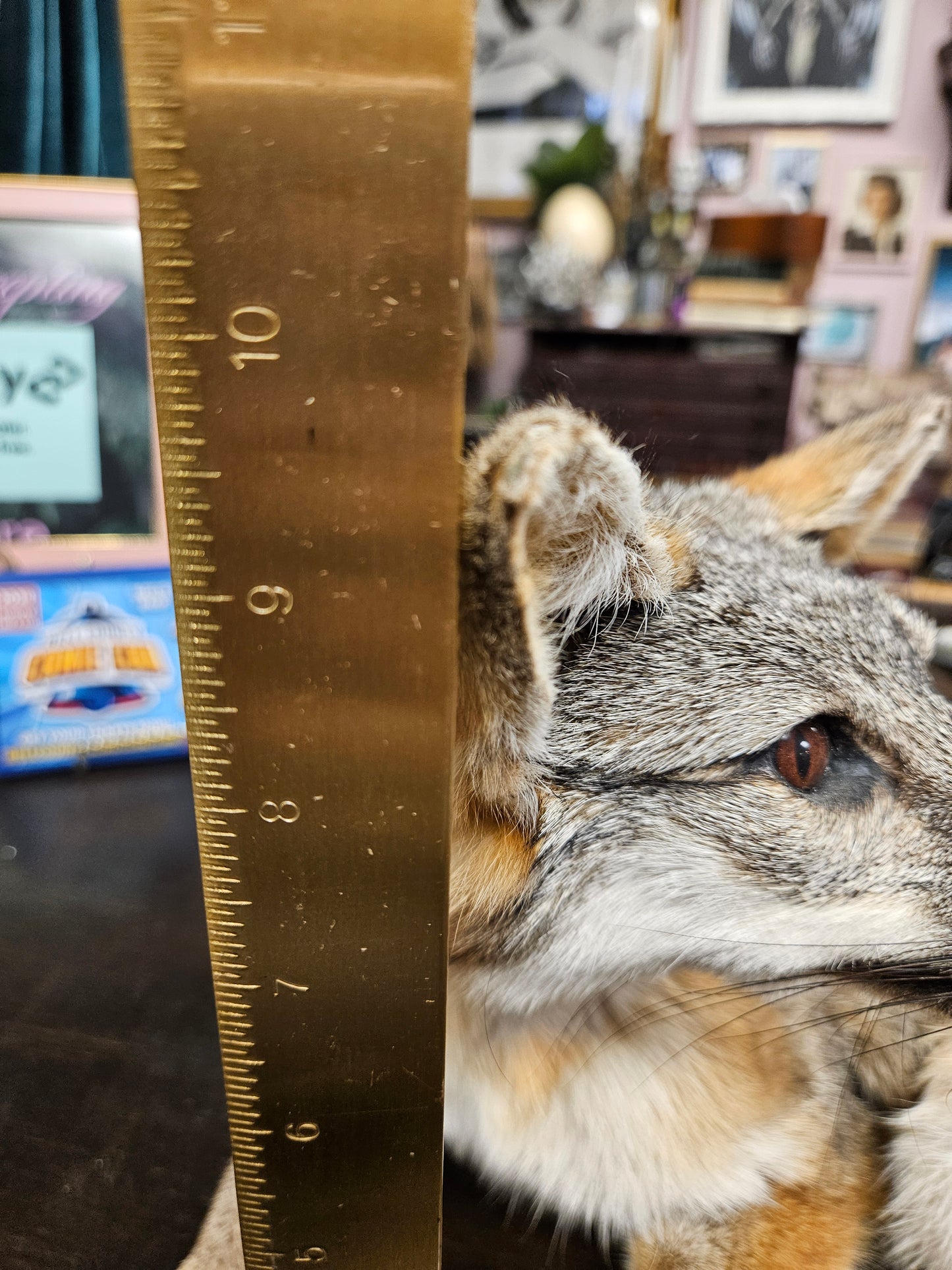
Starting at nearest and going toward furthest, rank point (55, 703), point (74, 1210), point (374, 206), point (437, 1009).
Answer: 1. point (374, 206)
2. point (437, 1009)
3. point (74, 1210)
4. point (55, 703)

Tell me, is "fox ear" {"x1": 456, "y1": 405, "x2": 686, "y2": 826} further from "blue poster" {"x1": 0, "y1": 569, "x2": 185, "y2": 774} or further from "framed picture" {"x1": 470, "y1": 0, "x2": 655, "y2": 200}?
"framed picture" {"x1": 470, "y1": 0, "x2": 655, "y2": 200}

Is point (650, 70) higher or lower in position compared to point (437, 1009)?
higher

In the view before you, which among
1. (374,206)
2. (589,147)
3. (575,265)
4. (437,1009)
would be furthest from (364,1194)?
(589,147)

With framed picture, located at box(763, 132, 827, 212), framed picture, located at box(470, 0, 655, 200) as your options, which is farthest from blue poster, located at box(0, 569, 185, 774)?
framed picture, located at box(763, 132, 827, 212)

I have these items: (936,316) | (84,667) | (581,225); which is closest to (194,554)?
(84,667)

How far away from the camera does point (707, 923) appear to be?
1.51 feet

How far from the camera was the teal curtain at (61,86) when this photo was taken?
0.38 m

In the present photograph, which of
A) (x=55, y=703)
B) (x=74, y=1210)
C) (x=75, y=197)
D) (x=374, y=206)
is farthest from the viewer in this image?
(x=55, y=703)

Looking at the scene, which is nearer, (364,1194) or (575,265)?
(364,1194)

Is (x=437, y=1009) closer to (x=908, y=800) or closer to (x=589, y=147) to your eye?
(x=908, y=800)

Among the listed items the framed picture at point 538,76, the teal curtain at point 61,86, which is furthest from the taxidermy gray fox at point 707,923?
the framed picture at point 538,76

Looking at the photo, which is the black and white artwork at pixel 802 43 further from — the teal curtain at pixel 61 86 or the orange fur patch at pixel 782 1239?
the orange fur patch at pixel 782 1239

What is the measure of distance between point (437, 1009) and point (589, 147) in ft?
7.80

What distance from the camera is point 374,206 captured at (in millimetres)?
264
